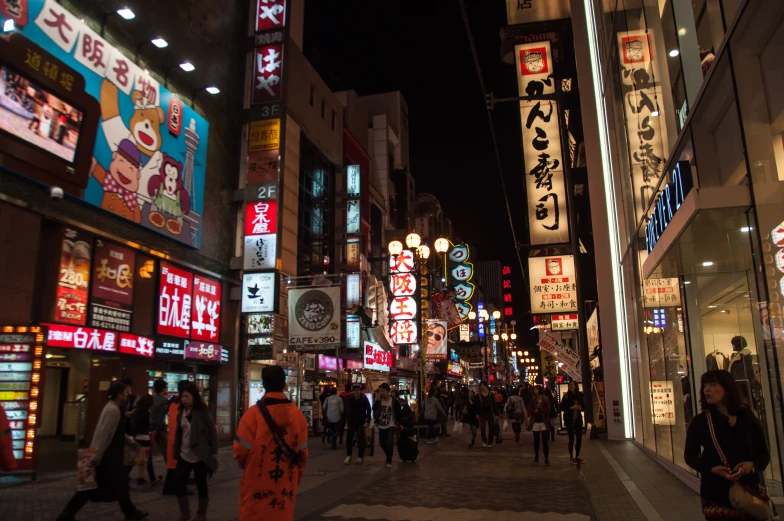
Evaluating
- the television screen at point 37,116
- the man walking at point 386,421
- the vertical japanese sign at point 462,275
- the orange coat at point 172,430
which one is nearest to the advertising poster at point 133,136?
the television screen at point 37,116

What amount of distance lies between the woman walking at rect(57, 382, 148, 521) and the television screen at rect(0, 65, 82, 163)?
7.66 metres

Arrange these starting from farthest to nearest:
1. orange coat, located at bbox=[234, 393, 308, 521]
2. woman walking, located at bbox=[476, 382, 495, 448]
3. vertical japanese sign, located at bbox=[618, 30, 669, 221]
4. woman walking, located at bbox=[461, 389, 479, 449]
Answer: woman walking, located at bbox=[476, 382, 495, 448] < woman walking, located at bbox=[461, 389, 479, 449] < vertical japanese sign, located at bbox=[618, 30, 669, 221] < orange coat, located at bbox=[234, 393, 308, 521]

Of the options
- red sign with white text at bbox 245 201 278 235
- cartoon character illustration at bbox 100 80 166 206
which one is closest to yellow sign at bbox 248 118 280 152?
red sign with white text at bbox 245 201 278 235

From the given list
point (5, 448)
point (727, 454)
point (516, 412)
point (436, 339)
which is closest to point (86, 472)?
point (5, 448)

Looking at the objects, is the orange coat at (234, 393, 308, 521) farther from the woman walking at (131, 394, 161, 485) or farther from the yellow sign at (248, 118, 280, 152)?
the yellow sign at (248, 118, 280, 152)

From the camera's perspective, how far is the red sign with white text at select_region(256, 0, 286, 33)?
25.3 metres

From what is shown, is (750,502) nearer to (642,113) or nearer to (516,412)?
(642,113)

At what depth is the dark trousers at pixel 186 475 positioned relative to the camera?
25.0 ft

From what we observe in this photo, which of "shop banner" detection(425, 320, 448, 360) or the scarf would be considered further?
"shop banner" detection(425, 320, 448, 360)

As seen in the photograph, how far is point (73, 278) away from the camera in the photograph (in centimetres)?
1588

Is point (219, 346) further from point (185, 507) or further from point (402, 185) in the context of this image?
point (402, 185)

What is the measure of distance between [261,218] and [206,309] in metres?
4.01

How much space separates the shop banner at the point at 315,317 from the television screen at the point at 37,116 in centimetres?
898

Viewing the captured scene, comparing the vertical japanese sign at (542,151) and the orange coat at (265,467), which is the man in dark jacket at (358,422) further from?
the orange coat at (265,467)
